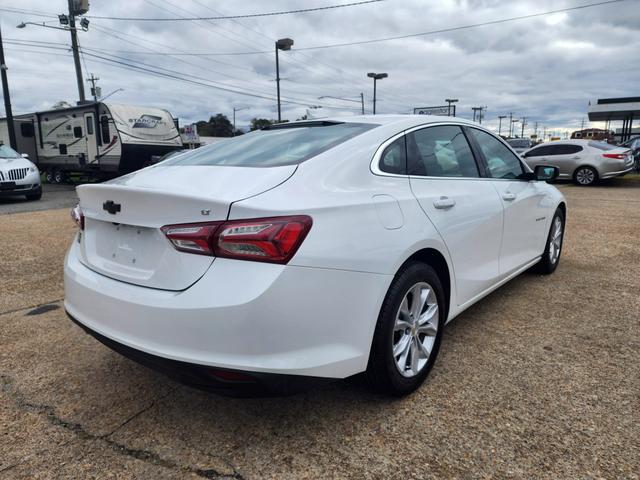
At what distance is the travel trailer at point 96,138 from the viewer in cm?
1616

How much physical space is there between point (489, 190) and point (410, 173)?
98cm

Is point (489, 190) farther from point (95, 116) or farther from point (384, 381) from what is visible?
point (95, 116)

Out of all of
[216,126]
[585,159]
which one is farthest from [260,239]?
[216,126]

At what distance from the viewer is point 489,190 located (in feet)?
11.1

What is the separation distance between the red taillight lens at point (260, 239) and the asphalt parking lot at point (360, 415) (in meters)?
0.93

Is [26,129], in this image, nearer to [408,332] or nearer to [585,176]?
[585,176]

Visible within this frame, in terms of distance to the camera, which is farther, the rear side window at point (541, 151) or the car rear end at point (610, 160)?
the rear side window at point (541, 151)

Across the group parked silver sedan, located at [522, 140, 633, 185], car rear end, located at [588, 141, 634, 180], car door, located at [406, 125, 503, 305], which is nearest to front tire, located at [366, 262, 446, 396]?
car door, located at [406, 125, 503, 305]

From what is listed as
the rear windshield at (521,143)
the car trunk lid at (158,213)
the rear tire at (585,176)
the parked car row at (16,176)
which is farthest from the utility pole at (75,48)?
the rear windshield at (521,143)

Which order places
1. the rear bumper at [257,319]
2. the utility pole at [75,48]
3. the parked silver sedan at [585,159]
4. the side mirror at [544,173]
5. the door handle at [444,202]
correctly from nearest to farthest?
1. the rear bumper at [257,319]
2. the door handle at [444,202]
3. the side mirror at [544,173]
4. the parked silver sedan at [585,159]
5. the utility pole at [75,48]

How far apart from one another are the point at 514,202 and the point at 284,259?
8.15 feet

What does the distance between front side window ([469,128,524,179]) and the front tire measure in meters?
1.39

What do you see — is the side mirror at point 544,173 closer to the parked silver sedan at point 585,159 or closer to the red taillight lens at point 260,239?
the red taillight lens at point 260,239

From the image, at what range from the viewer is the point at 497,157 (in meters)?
3.85
